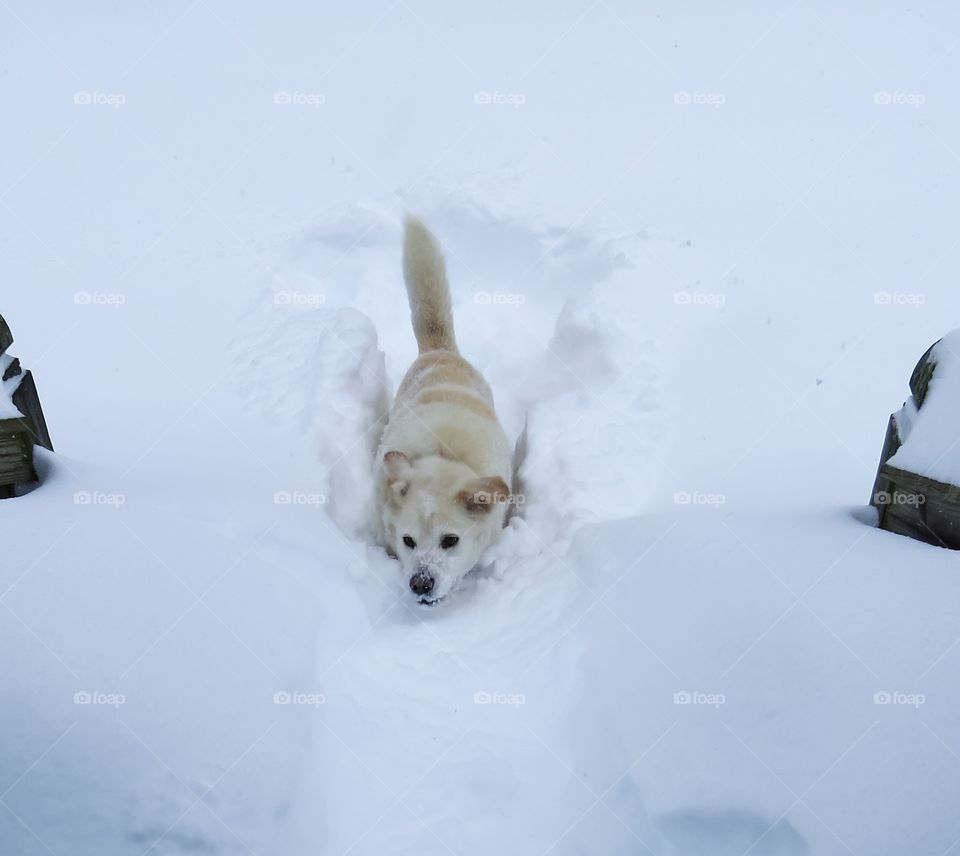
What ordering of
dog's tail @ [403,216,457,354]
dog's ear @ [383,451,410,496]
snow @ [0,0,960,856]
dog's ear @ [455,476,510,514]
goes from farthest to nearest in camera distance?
1. dog's tail @ [403,216,457,354]
2. dog's ear @ [383,451,410,496]
3. dog's ear @ [455,476,510,514]
4. snow @ [0,0,960,856]

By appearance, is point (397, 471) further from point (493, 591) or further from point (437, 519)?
point (493, 591)

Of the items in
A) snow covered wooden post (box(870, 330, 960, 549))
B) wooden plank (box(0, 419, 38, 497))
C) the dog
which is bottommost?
the dog

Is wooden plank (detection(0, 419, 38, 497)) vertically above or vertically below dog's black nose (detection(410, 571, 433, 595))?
above

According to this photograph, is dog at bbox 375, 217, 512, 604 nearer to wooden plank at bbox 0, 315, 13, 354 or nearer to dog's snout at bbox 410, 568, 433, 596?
dog's snout at bbox 410, 568, 433, 596

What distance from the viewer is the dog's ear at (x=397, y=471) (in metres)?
4.00

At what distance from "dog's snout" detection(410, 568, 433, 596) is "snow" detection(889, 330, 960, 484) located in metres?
2.26

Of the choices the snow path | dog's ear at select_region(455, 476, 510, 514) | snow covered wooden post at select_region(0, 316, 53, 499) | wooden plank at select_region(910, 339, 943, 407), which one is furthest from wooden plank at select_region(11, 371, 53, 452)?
wooden plank at select_region(910, 339, 943, 407)

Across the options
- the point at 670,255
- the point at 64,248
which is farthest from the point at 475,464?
the point at 64,248

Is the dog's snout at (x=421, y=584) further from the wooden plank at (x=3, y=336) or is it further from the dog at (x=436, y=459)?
the wooden plank at (x=3, y=336)

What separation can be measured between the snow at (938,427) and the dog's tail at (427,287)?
3.24m

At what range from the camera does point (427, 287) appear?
5.45m

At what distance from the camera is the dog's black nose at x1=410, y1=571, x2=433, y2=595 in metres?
3.55

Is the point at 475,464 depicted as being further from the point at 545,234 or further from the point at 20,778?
the point at 545,234

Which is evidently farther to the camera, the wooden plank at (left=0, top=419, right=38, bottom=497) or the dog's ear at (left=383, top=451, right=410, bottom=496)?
the dog's ear at (left=383, top=451, right=410, bottom=496)
